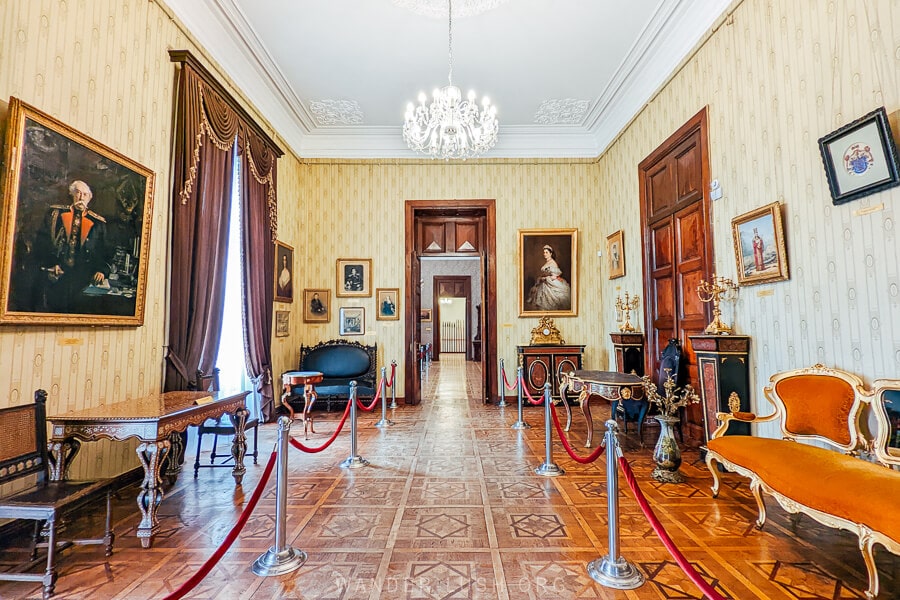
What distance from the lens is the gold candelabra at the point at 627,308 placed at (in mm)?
6562

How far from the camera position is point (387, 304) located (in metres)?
7.98

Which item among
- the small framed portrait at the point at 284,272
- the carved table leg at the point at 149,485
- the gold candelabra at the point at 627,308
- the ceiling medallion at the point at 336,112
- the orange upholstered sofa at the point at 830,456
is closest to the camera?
the orange upholstered sofa at the point at 830,456

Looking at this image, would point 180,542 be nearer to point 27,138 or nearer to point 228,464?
point 228,464

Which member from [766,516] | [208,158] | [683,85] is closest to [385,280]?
[208,158]

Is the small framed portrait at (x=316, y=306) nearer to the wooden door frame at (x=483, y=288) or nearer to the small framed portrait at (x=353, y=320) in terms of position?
the small framed portrait at (x=353, y=320)

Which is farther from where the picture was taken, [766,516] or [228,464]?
[228,464]

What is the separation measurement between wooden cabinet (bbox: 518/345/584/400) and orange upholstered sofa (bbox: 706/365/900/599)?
392cm

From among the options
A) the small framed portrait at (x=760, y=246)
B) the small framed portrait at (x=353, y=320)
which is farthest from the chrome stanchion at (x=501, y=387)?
the small framed portrait at (x=760, y=246)

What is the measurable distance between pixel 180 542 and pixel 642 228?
6.55 m

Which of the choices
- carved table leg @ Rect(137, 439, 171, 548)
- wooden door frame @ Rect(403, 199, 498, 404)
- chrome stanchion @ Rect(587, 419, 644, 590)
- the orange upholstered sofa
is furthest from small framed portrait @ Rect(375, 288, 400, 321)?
chrome stanchion @ Rect(587, 419, 644, 590)

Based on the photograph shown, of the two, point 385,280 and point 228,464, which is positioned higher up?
point 385,280

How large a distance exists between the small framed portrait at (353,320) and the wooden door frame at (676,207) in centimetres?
491

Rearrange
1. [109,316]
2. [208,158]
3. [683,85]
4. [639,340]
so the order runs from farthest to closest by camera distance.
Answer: [639,340]
[683,85]
[208,158]
[109,316]

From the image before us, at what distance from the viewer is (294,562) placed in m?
2.52
